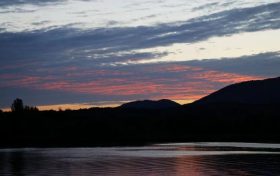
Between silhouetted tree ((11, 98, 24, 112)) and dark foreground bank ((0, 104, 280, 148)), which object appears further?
silhouetted tree ((11, 98, 24, 112))

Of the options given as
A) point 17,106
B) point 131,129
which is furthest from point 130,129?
point 17,106

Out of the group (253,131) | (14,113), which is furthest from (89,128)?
(253,131)

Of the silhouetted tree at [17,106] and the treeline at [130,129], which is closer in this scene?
the treeline at [130,129]

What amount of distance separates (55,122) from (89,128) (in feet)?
74.8

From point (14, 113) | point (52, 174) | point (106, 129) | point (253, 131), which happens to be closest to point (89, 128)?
point (106, 129)

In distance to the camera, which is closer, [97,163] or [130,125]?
[97,163]

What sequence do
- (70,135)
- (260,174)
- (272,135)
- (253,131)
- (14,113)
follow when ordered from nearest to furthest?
(260,174), (272,135), (253,131), (70,135), (14,113)

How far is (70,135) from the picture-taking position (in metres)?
153

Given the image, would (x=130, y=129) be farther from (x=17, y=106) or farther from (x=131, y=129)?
(x=17, y=106)

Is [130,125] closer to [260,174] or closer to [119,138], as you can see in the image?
[119,138]

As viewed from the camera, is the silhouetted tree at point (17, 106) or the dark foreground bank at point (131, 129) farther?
the silhouetted tree at point (17, 106)

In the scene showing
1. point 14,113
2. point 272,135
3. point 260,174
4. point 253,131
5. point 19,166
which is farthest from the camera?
point 14,113

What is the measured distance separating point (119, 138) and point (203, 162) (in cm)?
9472

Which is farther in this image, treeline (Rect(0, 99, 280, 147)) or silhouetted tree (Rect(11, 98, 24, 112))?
silhouetted tree (Rect(11, 98, 24, 112))
